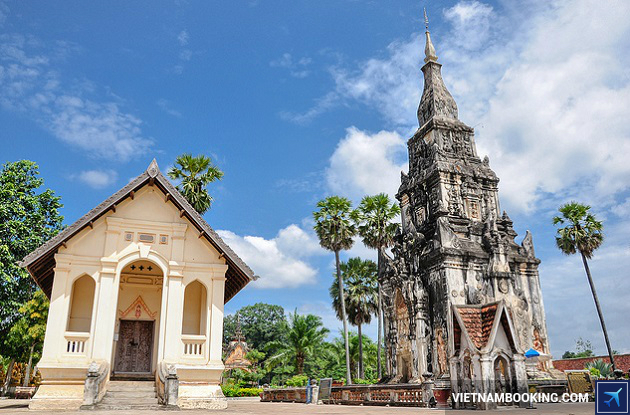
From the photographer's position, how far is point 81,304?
60.2ft

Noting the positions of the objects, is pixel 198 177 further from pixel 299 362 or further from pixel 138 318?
pixel 299 362

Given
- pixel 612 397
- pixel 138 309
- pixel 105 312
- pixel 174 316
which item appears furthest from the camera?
pixel 138 309

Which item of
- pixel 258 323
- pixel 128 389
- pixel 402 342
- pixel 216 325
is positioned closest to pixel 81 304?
pixel 128 389

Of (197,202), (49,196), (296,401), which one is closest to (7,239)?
(49,196)

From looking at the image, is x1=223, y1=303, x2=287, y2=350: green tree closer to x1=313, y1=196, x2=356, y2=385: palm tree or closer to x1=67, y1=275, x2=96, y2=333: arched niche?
x1=313, y1=196, x2=356, y2=385: palm tree

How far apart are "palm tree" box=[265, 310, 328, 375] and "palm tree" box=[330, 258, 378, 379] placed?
4439 mm

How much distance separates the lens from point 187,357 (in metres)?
17.2

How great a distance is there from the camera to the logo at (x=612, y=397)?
8773 mm

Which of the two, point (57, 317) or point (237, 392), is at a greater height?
point (57, 317)

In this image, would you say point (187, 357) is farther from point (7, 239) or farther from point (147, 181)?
point (7, 239)

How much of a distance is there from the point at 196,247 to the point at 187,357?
13.3 ft

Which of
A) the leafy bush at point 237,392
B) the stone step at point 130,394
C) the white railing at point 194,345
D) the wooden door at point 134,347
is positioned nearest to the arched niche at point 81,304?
the wooden door at point 134,347

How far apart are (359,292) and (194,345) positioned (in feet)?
92.8

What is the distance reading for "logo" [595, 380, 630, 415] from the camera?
28.8ft
